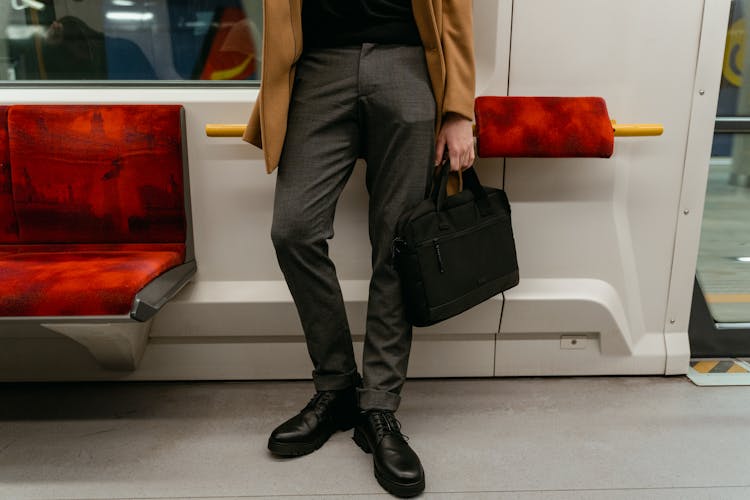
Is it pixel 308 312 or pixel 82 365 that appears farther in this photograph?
pixel 82 365

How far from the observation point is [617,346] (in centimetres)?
204

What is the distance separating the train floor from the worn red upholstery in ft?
2.62

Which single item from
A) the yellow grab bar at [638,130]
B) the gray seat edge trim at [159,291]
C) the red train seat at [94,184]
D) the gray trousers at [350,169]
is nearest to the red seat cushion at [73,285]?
the gray seat edge trim at [159,291]

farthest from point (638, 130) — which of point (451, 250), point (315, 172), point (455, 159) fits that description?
point (315, 172)

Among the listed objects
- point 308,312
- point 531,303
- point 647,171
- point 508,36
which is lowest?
point 531,303

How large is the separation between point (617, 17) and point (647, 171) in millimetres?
503

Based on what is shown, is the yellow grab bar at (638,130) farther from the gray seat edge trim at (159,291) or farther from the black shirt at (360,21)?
the gray seat edge trim at (159,291)

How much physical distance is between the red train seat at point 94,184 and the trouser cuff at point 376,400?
0.66 metres

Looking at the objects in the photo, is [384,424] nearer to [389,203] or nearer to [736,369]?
[389,203]

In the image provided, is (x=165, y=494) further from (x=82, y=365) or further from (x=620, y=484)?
(x=620, y=484)

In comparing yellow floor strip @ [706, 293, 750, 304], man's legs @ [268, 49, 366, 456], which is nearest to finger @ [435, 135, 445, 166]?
man's legs @ [268, 49, 366, 456]

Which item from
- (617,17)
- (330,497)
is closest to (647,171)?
(617,17)

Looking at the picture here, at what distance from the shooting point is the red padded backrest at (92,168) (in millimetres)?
1820

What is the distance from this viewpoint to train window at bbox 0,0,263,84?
1.90 m
